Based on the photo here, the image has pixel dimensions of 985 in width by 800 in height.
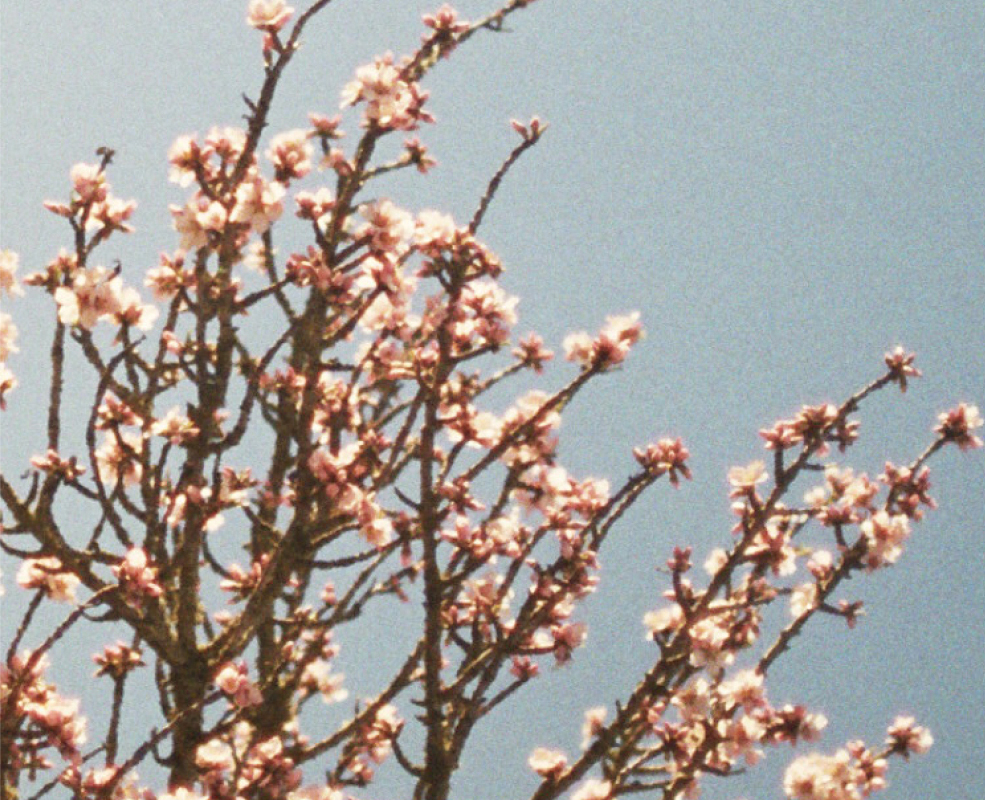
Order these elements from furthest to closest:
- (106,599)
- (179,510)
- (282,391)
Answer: (282,391) < (179,510) < (106,599)

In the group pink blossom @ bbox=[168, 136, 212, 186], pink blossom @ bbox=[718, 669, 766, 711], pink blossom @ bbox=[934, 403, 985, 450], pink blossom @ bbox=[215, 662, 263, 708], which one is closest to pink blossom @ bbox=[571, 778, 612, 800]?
pink blossom @ bbox=[718, 669, 766, 711]

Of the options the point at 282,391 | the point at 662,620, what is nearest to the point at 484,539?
the point at 662,620

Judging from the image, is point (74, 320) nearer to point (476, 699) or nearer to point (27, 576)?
point (27, 576)

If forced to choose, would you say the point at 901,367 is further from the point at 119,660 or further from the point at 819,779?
the point at 119,660

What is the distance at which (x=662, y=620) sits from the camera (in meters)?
5.85

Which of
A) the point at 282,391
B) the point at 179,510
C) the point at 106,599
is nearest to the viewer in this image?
the point at 106,599

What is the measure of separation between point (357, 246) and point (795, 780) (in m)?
3.80

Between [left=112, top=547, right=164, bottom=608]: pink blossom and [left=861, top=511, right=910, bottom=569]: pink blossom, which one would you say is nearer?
[left=112, top=547, right=164, bottom=608]: pink blossom

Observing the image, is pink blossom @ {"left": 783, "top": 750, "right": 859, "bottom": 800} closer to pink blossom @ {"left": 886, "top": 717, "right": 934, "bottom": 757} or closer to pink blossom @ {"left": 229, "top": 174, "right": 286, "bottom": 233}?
pink blossom @ {"left": 886, "top": 717, "right": 934, "bottom": 757}

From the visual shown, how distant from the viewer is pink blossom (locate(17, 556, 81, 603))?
5.52 meters

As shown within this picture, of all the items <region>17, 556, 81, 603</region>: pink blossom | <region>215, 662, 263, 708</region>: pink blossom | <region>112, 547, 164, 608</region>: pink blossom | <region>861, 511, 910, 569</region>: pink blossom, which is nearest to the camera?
<region>112, 547, 164, 608</region>: pink blossom

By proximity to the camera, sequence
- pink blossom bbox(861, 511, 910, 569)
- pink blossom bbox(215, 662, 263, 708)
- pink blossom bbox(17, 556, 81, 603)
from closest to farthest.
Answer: pink blossom bbox(215, 662, 263, 708)
pink blossom bbox(17, 556, 81, 603)
pink blossom bbox(861, 511, 910, 569)

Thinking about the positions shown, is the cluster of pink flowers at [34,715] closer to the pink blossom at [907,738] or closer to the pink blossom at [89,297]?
the pink blossom at [89,297]

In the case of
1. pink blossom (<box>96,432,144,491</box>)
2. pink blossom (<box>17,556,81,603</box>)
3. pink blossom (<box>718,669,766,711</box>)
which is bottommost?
pink blossom (<box>718,669,766,711</box>)
